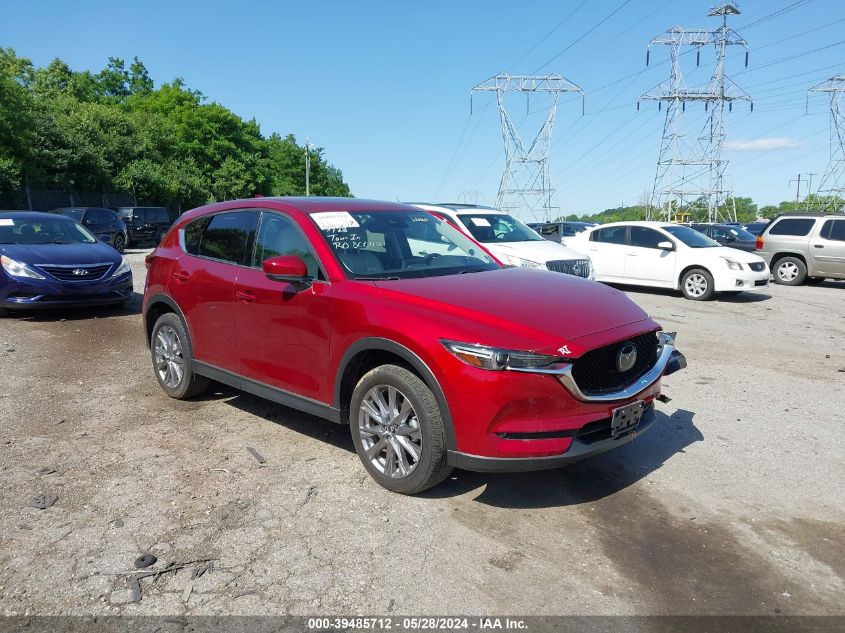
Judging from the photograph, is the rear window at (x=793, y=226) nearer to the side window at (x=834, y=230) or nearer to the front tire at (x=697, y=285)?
the side window at (x=834, y=230)

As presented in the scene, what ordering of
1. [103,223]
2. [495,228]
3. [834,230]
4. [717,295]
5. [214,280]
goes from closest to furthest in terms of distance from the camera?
[214,280], [495,228], [717,295], [834,230], [103,223]

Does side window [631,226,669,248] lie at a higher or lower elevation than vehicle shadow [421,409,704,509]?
higher

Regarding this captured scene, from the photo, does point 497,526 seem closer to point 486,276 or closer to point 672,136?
point 486,276

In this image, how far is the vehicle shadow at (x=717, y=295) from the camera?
14.0 m

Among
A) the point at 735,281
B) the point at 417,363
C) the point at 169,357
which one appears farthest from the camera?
the point at 735,281

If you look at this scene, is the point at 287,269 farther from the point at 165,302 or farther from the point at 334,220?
the point at 165,302

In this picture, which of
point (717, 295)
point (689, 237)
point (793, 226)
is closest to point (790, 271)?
point (793, 226)

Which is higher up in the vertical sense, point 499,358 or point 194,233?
point 194,233

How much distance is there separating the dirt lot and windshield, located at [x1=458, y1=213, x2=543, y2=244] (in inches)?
238

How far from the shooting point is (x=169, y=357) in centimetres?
609

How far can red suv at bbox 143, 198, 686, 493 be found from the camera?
3695 millimetres

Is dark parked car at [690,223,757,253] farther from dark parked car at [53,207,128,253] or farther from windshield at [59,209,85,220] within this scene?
windshield at [59,209,85,220]

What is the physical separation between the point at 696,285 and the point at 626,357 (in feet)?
35.2

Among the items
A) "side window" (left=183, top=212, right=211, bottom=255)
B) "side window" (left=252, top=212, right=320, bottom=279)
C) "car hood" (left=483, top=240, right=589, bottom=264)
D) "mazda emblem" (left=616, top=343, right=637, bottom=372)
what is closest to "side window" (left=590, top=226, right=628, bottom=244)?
"car hood" (left=483, top=240, right=589, bottom=264)
